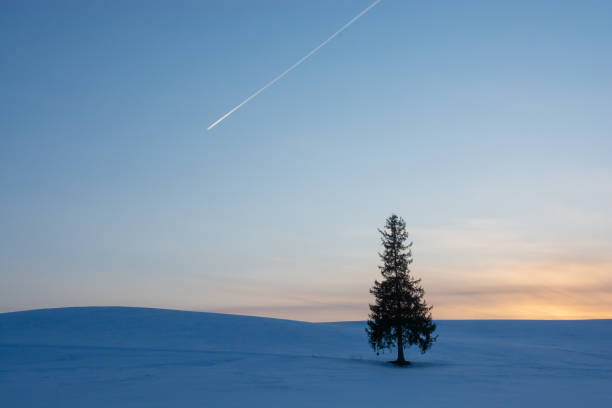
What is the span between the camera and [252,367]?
28500 mm

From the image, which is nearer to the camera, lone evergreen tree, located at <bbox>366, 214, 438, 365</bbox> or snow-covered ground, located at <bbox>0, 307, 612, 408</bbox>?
snow-covered ground, located at <bbox>0, 307, 612, 408</bbox>

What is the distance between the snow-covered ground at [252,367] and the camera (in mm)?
19406

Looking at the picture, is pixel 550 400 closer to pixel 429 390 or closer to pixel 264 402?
pixel 429 390

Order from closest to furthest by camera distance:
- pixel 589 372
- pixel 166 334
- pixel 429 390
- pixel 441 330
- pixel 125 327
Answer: pixel 429 390 < pixel 589 372 < pixel 166 334 < pixel 125 327 < pixel 441 330

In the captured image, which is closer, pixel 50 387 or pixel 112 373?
pixel 50 387

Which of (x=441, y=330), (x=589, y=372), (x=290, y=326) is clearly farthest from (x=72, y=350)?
(x=441, y=330)

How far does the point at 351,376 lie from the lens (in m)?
25.6

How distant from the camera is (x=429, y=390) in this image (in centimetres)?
2128

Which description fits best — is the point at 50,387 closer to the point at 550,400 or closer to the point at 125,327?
the point at 550,400

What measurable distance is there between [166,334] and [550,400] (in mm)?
35845

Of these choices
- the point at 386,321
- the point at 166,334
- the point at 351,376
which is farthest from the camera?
the point at 166,334

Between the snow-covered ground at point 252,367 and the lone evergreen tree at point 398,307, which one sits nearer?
the snow-covered ground at point 252,367

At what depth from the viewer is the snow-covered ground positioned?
→ 63.7 feet

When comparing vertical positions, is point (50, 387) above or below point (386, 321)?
below
